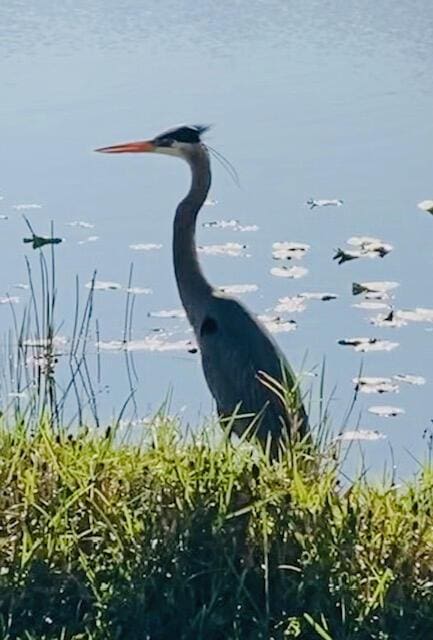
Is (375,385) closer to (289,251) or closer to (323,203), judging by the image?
(289,251)

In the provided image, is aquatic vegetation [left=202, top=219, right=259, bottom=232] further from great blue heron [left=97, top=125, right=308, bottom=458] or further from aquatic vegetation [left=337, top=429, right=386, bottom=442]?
aquatic vegetation [left=337, top=429, right=386, bottom=442]

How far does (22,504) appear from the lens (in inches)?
174

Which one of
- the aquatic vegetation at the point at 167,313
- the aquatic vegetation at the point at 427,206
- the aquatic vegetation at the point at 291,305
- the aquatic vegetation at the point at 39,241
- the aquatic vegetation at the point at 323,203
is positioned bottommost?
the aquatic vegetation at the point at 167,313

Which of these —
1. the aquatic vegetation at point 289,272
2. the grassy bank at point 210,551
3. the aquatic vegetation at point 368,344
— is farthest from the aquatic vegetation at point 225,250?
the grassy bank at point 210,551

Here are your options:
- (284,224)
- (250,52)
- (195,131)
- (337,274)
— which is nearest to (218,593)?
(195,131)

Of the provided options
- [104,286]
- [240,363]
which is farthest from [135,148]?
[104,286]

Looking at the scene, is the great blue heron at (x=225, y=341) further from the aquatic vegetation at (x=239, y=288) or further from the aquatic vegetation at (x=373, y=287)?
the aquatic vegetation at (x=373, y=287)

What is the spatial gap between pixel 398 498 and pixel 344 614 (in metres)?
0.52

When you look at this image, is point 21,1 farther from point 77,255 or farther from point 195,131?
point 195,131

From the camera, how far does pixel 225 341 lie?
6242 millimetres

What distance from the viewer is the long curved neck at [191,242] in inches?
265

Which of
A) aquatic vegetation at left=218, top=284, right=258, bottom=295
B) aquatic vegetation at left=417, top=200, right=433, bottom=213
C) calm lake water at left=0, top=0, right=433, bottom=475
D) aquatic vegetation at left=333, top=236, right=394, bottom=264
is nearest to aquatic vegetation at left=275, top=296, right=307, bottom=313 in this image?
calm lake water at left=0, top=0, right=433, bottom=475

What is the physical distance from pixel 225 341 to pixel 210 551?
6.88ft

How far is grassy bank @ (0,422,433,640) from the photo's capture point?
4.08 m
